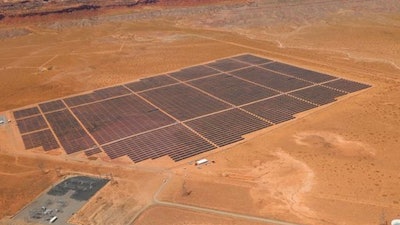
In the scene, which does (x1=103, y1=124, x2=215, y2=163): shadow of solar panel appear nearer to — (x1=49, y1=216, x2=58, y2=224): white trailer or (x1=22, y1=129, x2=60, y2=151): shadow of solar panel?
(x1=22, y1=129, x2=60, y2=151): shadow of solar panel

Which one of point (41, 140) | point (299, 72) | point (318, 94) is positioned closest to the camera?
point (41, 140)

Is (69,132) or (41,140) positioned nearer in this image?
(41,140)

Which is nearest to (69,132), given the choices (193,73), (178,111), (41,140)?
(41,140)

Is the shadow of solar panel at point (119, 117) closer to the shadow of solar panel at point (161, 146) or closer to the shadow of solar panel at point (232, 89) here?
the shadow of solar panel at point (161, 146)

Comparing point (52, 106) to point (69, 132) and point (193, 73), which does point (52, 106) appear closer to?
point (69, 132)

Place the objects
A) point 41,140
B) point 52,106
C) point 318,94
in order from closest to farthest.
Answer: point 41,140 < point 318,94 < point 52,106
